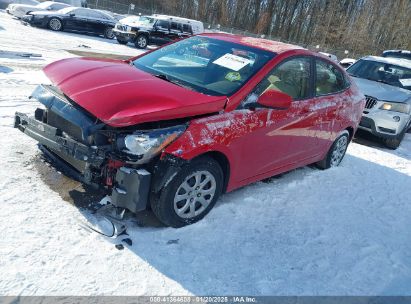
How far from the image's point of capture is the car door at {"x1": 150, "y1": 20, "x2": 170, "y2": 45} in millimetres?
19641

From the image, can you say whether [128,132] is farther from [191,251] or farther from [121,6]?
[121,6]

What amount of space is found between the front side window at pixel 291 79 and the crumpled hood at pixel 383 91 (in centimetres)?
415

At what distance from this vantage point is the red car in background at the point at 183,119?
3285mm

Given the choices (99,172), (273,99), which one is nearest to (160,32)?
(273,99)

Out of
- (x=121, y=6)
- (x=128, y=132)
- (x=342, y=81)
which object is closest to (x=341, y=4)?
(x=121, y=6)

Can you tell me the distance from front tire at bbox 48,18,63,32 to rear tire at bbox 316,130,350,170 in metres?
17.6

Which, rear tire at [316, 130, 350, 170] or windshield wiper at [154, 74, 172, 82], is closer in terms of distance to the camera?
windshield wiper at [154, 74, 172, 82]

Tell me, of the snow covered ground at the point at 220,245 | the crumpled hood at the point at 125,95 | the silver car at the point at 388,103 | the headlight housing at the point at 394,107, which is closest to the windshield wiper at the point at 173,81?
the crumpled hood at the point at 125,95

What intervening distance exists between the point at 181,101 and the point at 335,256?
2.11 meters

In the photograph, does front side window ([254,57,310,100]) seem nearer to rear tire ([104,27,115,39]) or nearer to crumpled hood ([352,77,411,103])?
crumpled hood ([352,77,411,103])

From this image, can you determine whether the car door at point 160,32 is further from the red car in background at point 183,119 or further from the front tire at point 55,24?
the red car in background at point 183,119

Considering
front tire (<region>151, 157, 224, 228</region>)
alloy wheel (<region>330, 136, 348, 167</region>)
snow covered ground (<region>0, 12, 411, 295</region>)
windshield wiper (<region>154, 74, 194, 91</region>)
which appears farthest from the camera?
alloy wheel (<region>330, 136, 348, 167</region>)

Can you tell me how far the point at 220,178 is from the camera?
3.83m

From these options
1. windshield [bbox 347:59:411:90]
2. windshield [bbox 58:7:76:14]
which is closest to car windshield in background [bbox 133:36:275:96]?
windshield [bbox 347:59:411:90]
